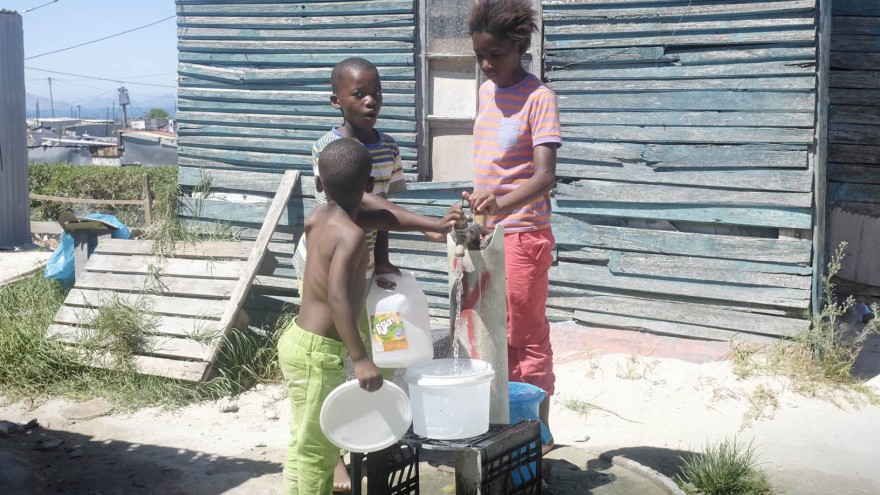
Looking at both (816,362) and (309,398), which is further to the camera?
(816,362)

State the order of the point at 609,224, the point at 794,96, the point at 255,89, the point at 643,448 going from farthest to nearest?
the point at 255,89
the point at 609,224
the point at 794,96
the point at 643,448

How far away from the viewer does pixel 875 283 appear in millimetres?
6793

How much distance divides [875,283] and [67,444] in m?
5.85

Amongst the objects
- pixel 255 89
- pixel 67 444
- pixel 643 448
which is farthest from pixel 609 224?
pixel 67 444

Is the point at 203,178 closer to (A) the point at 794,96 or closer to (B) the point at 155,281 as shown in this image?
(B) the point at 155,281

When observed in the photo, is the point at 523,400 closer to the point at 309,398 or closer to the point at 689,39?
the point at 309,398

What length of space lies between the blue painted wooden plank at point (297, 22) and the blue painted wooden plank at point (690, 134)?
1.60 meters

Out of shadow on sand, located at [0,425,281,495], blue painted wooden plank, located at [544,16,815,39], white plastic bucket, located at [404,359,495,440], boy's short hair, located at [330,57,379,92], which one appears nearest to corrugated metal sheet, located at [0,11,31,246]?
shadow on sand, located at [0,425,281,495]

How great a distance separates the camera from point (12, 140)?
12.7 meters

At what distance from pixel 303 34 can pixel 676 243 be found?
11.0 ft

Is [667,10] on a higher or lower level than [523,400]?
higher

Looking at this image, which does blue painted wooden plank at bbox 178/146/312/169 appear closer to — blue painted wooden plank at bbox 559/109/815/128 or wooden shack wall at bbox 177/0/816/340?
wooden shack wall at bbox 177/0/816/340

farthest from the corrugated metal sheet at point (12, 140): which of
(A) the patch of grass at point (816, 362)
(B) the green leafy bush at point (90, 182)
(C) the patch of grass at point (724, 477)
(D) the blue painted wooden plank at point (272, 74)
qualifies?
(C) the patch of grass at point (724, 477)

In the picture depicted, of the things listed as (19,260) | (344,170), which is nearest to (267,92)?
(344,170)
